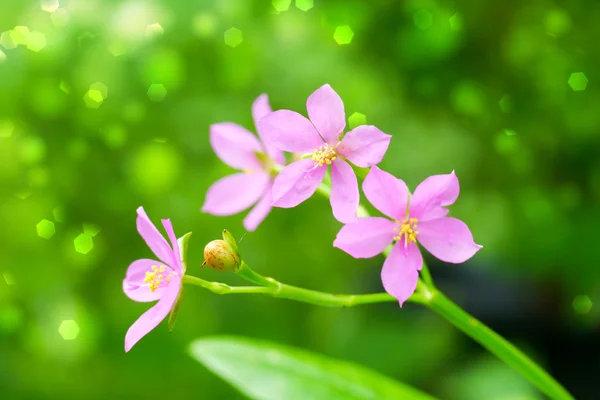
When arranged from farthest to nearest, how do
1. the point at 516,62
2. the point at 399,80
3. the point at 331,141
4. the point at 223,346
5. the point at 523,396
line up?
the point at 399,80
the point at 516,62
the point at 523,396
the point at 223,346
the point at 331,141

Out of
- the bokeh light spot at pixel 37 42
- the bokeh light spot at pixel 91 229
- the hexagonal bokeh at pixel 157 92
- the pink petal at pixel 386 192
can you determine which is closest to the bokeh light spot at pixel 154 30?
the hexagonal bokeh at pixel 157 92

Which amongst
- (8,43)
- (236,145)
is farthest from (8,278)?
(236,145)

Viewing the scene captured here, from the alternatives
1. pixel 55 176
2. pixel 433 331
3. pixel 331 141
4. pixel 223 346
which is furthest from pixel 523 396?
pixel 55 176

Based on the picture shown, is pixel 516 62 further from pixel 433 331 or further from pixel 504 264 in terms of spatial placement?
pixel 433 331

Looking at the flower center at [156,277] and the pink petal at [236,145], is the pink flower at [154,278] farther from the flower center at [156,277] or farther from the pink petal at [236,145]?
the pink petal at [236,145]

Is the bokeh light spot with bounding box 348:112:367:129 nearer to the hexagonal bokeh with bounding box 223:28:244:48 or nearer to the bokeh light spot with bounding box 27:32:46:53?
the hexagonal bokeh with bounding box 223:28:244:48

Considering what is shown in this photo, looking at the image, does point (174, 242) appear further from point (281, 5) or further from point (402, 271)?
point (281, 5)

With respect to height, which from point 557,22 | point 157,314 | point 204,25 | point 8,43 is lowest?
point 157,314
